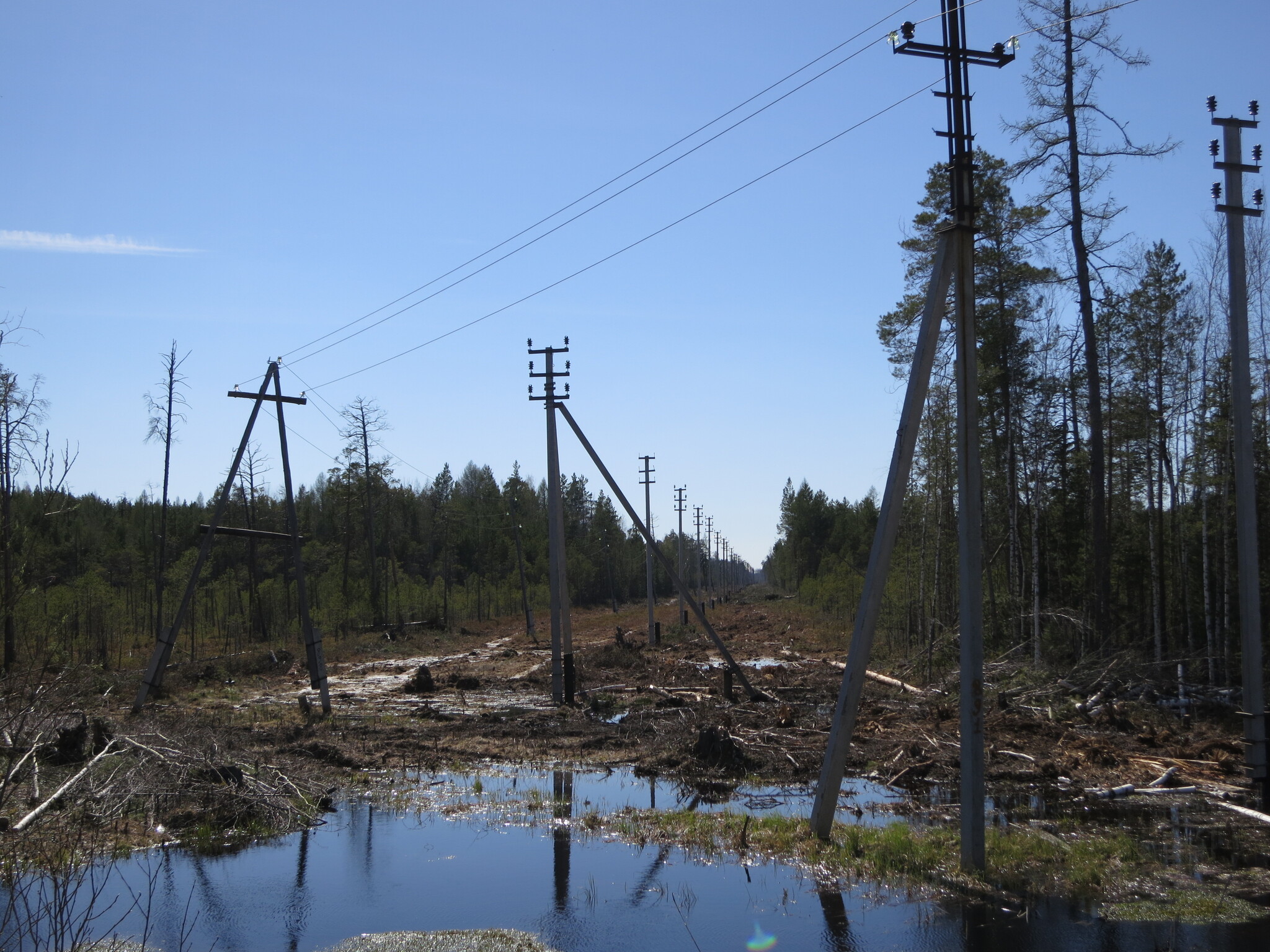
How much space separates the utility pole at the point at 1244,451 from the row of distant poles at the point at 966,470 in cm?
1

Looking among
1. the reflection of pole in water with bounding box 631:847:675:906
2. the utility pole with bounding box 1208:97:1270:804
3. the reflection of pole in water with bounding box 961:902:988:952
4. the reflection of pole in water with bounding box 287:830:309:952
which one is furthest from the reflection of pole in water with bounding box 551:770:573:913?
the utility pole with bounding box 1208:97:1270:804

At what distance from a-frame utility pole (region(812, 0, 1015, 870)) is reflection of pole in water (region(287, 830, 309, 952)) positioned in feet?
15.3

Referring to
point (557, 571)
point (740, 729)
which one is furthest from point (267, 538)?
point (740, 729)

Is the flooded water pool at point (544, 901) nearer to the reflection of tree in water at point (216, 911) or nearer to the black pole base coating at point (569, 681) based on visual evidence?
the reflection of tree in water at point (216, 911)

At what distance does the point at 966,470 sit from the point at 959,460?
6.3 inches

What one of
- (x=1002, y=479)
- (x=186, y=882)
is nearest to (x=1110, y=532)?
(x=1002, y=479)

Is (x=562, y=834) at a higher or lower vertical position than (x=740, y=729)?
lower

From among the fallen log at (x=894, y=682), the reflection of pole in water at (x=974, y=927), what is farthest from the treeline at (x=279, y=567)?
the fallen log at (x=894, y=682)

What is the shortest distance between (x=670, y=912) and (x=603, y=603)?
9239 cm

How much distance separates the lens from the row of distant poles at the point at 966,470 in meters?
8.16

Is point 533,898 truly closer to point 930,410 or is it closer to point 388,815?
point 388,815

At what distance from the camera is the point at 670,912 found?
770cm

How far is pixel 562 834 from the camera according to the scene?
10.3m

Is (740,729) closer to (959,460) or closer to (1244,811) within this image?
(1244,811)
